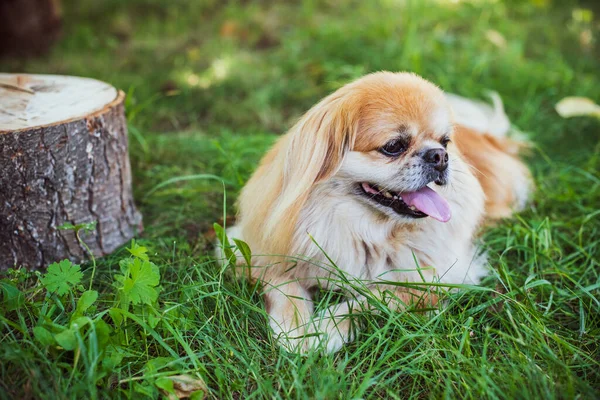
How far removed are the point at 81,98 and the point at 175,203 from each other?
30.9 inches

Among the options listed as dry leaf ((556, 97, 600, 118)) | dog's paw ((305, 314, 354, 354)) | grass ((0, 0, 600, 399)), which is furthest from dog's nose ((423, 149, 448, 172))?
dry leaf ((556, 97, 600, 118))

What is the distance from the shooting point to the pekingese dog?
6.55 feet

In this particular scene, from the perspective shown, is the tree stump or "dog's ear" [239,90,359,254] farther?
the tree stump

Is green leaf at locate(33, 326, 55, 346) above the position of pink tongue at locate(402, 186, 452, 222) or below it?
below

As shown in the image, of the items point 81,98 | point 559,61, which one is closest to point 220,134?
point 81,98

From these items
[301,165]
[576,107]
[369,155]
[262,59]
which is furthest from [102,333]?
[262,59]

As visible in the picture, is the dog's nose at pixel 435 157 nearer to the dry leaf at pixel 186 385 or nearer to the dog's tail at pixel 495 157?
the dog's tail at pixel 495 157

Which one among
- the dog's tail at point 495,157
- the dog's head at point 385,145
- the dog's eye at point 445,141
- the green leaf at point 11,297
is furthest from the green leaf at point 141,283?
the dog's tail at point 495,157

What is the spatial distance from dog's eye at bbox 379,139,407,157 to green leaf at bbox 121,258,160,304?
99 centimetres

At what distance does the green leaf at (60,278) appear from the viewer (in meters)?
1.83

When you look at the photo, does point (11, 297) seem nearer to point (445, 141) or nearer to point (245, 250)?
point (245, 250)

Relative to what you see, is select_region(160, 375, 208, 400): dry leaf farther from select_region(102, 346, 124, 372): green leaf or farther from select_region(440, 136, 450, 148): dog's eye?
select_region(440, 136, 450, 148): dog's eye

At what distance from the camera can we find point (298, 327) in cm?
188

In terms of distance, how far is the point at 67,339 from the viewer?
1.60m
